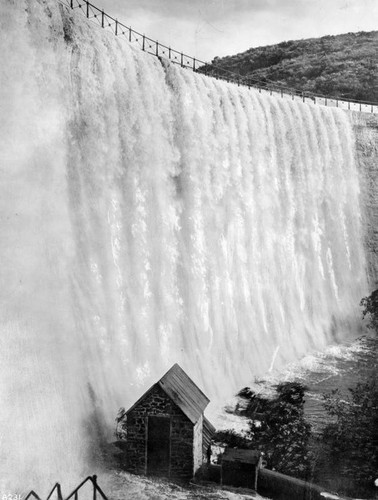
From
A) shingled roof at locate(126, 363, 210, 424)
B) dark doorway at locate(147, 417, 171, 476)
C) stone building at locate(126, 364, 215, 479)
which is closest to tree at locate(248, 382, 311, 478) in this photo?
shingled roof at locate(126, 363, 210, 424)

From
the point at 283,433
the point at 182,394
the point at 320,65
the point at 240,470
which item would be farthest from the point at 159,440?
the point at 320,65

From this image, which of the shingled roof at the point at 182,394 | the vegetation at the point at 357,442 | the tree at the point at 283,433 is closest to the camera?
the shingled roof at the point at 182,394

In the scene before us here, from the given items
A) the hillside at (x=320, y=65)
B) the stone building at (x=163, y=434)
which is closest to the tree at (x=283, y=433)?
the stone building at (x=163, y=434)

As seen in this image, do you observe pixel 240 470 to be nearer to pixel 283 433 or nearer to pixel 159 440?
pixel 159 440

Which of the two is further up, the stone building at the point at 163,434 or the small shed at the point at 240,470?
the stone building at the point at 163,434

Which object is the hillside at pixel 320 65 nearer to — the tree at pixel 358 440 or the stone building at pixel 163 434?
the tree at pixel 358 440

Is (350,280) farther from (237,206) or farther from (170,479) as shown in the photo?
(170,479)
